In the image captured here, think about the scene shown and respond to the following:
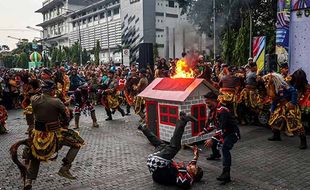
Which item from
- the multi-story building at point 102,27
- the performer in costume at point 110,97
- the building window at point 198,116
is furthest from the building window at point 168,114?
the multi-story building at point 102,27

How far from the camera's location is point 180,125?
5926mm

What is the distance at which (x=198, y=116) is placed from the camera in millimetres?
8734

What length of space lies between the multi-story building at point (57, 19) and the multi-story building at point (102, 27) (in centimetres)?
505

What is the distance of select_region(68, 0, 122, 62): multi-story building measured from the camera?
159 feet

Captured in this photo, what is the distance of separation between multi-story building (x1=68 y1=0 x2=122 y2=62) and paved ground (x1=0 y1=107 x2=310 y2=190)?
34.4m

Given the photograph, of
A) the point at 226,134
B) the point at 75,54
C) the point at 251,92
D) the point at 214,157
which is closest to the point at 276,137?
the point at 251,92

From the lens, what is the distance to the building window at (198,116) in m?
8.62

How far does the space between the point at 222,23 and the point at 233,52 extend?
159 inches

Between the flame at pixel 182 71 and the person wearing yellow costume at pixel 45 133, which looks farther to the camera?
the flame at pixel 182 71

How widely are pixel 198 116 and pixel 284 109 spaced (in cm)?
223

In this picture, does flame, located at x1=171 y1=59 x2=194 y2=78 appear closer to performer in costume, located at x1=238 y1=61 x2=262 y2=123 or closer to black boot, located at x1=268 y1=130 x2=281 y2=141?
performer in costume, located at x1=238 y1=61 x2=262 y2=123

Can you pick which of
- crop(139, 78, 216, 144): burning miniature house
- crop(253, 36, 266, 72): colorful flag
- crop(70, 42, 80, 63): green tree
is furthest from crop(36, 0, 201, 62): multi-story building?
crop(139, 78, 216, 144): burning miniature house

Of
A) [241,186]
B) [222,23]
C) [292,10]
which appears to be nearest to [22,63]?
[222,23]

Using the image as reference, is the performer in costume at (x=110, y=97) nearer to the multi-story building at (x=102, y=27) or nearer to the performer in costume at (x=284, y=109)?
the performer in costume at (x=284, y=109)
